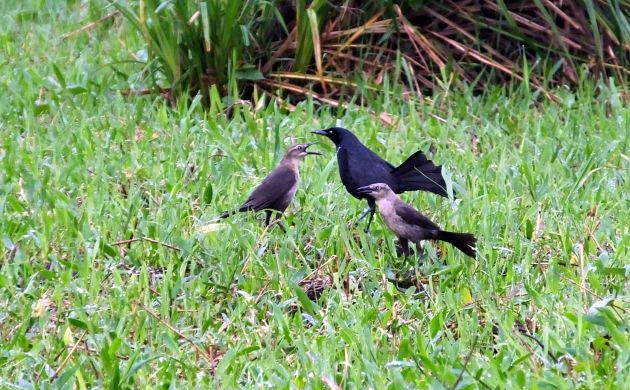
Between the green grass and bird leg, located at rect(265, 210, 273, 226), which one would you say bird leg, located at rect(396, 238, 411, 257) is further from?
bird leg, located at rect(265, 210, 273, 226)

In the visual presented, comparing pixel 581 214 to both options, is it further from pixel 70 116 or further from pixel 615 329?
pixel 70 116

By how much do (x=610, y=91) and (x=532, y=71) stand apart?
60 centimetres

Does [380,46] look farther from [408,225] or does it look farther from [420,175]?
[408,225]

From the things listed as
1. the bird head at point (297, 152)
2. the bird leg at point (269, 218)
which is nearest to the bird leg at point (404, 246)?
the bird leg at point (269, 218)

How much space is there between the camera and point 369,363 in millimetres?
4113

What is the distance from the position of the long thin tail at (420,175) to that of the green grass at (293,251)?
184mm

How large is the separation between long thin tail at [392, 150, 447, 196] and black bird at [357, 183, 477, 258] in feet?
0.69

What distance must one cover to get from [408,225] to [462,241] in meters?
0.30

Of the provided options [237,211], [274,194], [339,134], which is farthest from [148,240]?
[339,134]

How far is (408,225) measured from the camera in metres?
5.20

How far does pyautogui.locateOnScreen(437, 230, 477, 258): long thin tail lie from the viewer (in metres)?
4.95

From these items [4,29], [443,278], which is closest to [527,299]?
[443,278]

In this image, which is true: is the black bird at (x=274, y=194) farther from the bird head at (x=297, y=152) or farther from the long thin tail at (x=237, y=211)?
the bird head at (x=297, y=152)

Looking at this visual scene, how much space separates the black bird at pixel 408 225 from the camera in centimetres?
500
